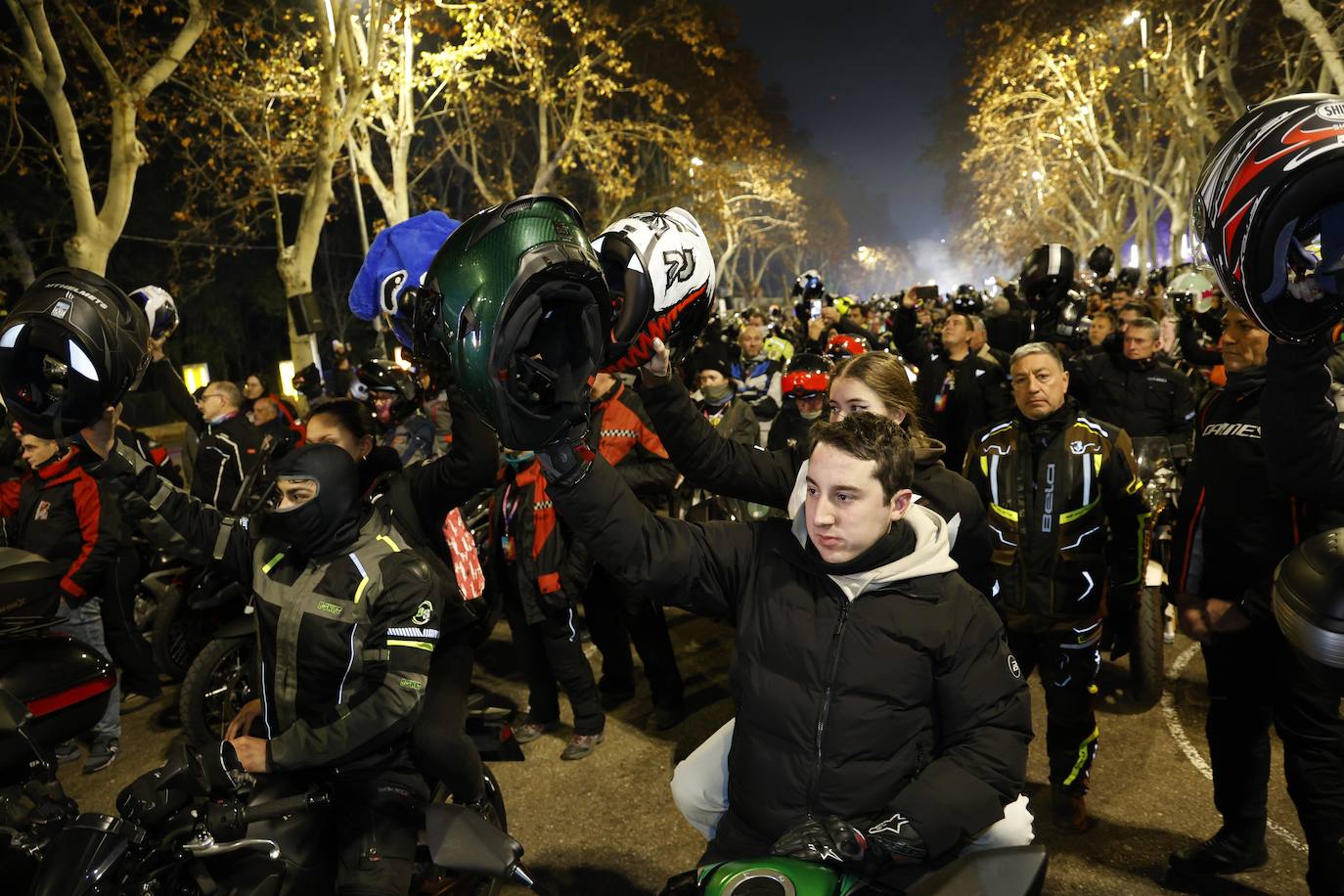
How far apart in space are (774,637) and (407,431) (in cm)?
649

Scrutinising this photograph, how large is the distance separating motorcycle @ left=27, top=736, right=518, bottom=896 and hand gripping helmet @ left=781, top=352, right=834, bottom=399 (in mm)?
3634

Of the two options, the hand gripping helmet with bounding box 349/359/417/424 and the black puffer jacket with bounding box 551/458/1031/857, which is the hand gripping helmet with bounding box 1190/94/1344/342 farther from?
the hand gripping helmet with bounding box 349/359/417/424

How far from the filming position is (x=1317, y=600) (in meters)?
1.63

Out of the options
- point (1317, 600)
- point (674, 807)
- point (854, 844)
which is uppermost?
point (1317, 600)

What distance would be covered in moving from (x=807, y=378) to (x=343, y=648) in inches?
132

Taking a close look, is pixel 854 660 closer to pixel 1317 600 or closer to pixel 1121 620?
pixel 1317 600

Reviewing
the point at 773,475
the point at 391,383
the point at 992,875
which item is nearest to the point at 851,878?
the point at 992,875

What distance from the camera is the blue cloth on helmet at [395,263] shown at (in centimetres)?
282

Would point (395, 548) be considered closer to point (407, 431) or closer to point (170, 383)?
point (170, 383)

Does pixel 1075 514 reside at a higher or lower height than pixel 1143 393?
lower

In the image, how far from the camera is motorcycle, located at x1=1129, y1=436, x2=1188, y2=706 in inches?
197

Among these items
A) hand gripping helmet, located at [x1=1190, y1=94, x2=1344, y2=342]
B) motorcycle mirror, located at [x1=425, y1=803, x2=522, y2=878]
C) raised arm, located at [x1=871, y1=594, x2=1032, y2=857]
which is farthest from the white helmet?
motorcycle mirror, located at [x1=425, y1=803, x2=522, y2=878]

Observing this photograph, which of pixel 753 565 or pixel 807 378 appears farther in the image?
pixel 807 378

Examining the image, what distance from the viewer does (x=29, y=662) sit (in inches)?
118
